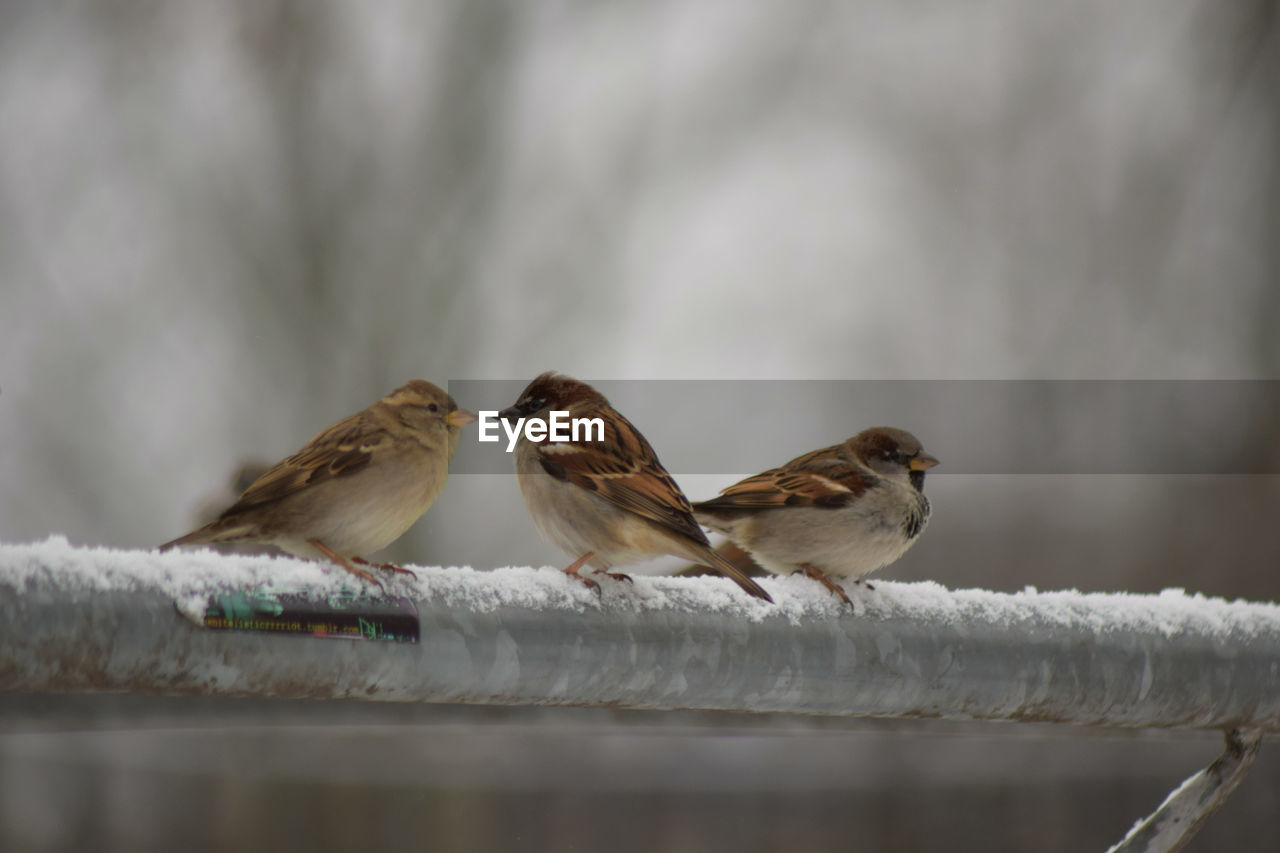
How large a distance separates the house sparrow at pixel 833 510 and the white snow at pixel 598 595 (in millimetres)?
227

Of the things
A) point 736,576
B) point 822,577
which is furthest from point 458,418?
point 822,577

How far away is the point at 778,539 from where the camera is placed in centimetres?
223

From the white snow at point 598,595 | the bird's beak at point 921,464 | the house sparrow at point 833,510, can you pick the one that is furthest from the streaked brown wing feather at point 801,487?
the white snow at point 598,595

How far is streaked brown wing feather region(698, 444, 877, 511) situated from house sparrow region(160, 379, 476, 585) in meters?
0.73

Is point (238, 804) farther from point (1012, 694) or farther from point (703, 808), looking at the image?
point (1012, 694)

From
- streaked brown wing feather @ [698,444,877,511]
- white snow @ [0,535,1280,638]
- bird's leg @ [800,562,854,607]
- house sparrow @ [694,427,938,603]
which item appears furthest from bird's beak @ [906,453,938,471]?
white snow @ [0,535,1280,638]

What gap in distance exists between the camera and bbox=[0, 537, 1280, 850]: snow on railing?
101 cm

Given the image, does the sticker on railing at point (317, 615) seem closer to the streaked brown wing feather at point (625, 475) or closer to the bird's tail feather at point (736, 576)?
the bird's tail feather at point (736, 576)

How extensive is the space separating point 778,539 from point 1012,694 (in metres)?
0.77

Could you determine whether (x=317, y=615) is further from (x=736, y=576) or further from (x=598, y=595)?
(x=736, y=576)

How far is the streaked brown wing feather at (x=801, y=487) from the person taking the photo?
7.47 ft

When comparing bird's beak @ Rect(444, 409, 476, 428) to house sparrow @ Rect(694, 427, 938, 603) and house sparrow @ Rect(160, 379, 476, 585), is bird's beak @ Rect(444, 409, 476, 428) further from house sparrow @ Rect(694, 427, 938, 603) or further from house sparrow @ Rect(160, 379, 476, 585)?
house sparrow @ Rect(694, 427, 938, 603)

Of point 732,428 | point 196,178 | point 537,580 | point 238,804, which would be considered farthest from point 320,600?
point 196,178

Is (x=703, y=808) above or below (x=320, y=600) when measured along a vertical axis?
below
